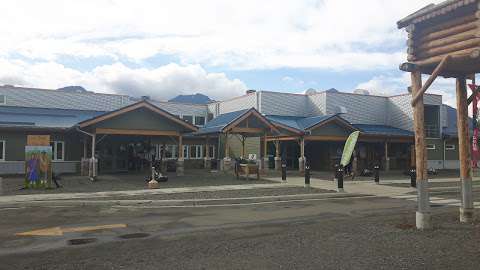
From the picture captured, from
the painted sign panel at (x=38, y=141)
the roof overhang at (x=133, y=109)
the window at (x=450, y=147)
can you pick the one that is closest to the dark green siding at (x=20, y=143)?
the roof overhang at (x=133, y=109)

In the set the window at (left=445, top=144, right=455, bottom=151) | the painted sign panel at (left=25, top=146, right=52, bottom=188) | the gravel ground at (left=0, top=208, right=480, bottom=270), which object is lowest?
the gravel ground at (left=0, top=208, right=480, bottom=270)

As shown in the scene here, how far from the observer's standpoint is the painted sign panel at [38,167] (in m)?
17.9

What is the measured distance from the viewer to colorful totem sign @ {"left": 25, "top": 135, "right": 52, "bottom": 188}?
58.7 ft

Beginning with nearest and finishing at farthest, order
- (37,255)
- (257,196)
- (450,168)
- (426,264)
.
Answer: (426,264) → (37,255) → (257,196) → (450,168)

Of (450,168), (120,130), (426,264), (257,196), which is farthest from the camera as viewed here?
(450,168)

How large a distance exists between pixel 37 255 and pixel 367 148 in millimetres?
33823

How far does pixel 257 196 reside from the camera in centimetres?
1591

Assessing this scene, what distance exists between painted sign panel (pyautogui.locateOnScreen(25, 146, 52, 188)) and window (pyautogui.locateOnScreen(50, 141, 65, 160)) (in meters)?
11.2

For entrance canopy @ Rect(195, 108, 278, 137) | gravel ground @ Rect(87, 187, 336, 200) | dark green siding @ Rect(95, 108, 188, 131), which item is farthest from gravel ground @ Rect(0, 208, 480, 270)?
entrance canopy @ Rect(195, 108, 278, 137)

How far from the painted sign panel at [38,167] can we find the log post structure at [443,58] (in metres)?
14.5

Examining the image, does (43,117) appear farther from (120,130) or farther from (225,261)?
(225,261)

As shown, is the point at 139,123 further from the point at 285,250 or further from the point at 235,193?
the point at 285,250

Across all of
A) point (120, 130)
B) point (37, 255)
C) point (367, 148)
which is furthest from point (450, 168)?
point (37, 255)

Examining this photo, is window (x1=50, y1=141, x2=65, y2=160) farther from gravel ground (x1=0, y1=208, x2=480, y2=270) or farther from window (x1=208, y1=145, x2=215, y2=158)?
gravel ground (x1=0, y1=208, x2=480, y2=270)
